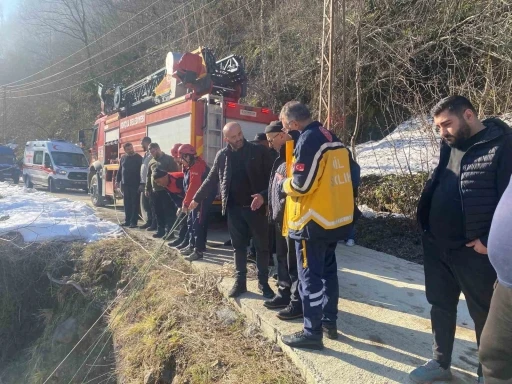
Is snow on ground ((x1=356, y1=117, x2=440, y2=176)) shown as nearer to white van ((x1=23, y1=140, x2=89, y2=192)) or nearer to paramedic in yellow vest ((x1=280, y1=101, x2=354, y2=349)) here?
paramedic in yellow vest ((x1=280, y1=101, x2=354, y2=349))

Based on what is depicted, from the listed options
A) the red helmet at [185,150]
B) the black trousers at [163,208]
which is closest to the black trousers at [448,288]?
the red helmet at [185,150]

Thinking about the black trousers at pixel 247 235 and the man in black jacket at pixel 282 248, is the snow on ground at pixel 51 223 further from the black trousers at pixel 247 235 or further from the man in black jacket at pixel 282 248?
the man in black jacket at pixel 282 248

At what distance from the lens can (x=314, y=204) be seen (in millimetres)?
2869

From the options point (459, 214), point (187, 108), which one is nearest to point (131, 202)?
point (187, 108)

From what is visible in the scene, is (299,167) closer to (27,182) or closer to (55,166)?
(55,166)

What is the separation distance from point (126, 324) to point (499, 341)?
14.2 ft

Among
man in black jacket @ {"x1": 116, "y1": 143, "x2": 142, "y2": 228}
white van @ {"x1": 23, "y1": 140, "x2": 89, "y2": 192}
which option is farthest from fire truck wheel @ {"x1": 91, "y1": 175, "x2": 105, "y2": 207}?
white van @ {"x1": 23, "y1": 140, "x2": 89, "y2": 192}

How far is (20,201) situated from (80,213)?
6.61 feet

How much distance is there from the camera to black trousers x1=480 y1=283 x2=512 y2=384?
172cm

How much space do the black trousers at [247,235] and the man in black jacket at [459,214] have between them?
1743 mm

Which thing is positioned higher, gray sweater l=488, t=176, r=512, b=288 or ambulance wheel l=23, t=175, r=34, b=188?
gray sweater l=488, t=176, r=512, b=288

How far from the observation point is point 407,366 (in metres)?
2.80

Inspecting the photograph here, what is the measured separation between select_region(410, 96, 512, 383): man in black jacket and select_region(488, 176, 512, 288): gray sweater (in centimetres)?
44

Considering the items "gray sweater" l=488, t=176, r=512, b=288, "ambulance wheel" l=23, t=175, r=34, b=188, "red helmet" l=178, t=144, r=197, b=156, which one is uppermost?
"red helmet" l=178, t=144, r=197, b=156
